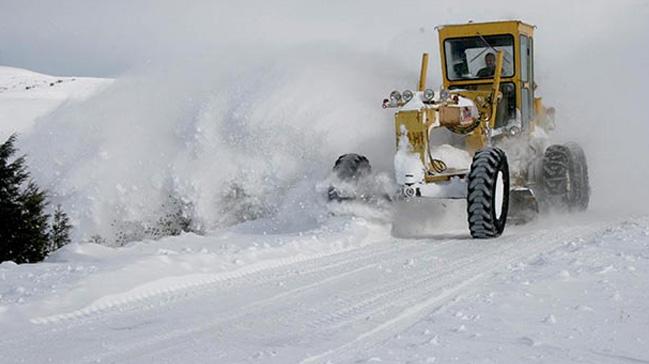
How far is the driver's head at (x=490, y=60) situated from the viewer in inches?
471

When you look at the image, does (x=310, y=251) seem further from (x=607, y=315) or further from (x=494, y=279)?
(x=607, y=315)

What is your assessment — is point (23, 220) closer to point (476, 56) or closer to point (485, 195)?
point (476, 56)

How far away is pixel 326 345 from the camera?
486 centimetres

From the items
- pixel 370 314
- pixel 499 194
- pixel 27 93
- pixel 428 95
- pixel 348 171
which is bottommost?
pixel 370 314

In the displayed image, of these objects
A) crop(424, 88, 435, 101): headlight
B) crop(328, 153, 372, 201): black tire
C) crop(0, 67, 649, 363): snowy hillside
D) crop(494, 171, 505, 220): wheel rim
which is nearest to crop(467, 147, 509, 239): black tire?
Answer: crop(494, 171, 505, 220): wheel rim

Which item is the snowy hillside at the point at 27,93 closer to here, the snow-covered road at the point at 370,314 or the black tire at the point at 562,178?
the black tire at the point at 562,178

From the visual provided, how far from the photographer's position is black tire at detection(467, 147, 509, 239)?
9.77 metres

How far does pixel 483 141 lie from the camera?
37.5 feet

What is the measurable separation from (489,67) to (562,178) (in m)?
2.01

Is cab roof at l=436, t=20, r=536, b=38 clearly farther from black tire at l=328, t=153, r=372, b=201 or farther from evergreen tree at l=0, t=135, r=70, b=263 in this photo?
evergreen tree at l=0, t=135, r=70, b=263

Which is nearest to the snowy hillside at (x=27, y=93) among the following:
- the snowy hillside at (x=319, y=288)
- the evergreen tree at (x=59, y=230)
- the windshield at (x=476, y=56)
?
the evergreen tree at (x=59, y=230)

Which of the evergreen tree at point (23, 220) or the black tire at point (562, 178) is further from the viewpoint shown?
the evergreen tree at point (23, 220)

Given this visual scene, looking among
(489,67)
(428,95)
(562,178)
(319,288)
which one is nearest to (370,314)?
(319,288)

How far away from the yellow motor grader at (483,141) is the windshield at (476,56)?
0.01 metres
